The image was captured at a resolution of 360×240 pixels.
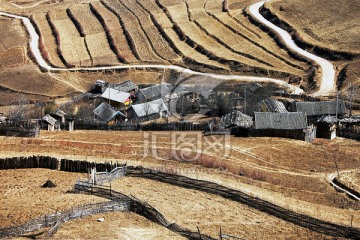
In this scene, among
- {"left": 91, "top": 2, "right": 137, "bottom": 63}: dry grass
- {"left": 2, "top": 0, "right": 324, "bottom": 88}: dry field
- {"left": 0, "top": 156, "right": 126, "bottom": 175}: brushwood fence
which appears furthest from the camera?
{"left": 91, "top": 2, "right": 137, "bottom": 63}: dry grass

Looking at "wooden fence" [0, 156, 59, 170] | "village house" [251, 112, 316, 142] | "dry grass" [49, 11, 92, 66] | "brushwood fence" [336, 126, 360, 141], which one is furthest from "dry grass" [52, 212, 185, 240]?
"dry grass" [49, 11, 92, 66]

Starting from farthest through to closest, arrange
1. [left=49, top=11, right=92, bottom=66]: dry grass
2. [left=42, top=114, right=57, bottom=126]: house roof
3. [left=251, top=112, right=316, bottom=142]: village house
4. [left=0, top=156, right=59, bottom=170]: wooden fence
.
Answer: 1. [left=49, top=11, right=92, bottom=66]: dry grass
2. [left=42, top=114, right=57, bottom=126]: house roof
3. [left=251, top=112, right=316, bottom=142]: village house
4. [left=0, top=156, right=59, bottom=170]: wooden fence

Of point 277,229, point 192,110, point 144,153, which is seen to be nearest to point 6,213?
point 277,229

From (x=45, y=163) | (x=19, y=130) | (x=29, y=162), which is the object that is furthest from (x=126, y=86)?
(x=29, y=162)

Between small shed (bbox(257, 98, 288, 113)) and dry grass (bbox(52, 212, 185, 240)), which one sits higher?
small shed (bbox(257, 98, 288, 113))

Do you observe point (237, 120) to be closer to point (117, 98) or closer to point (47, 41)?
point (117, 98)

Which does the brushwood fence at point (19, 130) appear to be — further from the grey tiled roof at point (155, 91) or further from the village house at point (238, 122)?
the grey tiled roof at point (155, 91)

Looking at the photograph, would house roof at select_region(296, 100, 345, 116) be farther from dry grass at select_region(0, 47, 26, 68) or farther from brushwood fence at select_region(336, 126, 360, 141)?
dry grass at select_region(0, 47, 26, 68)
